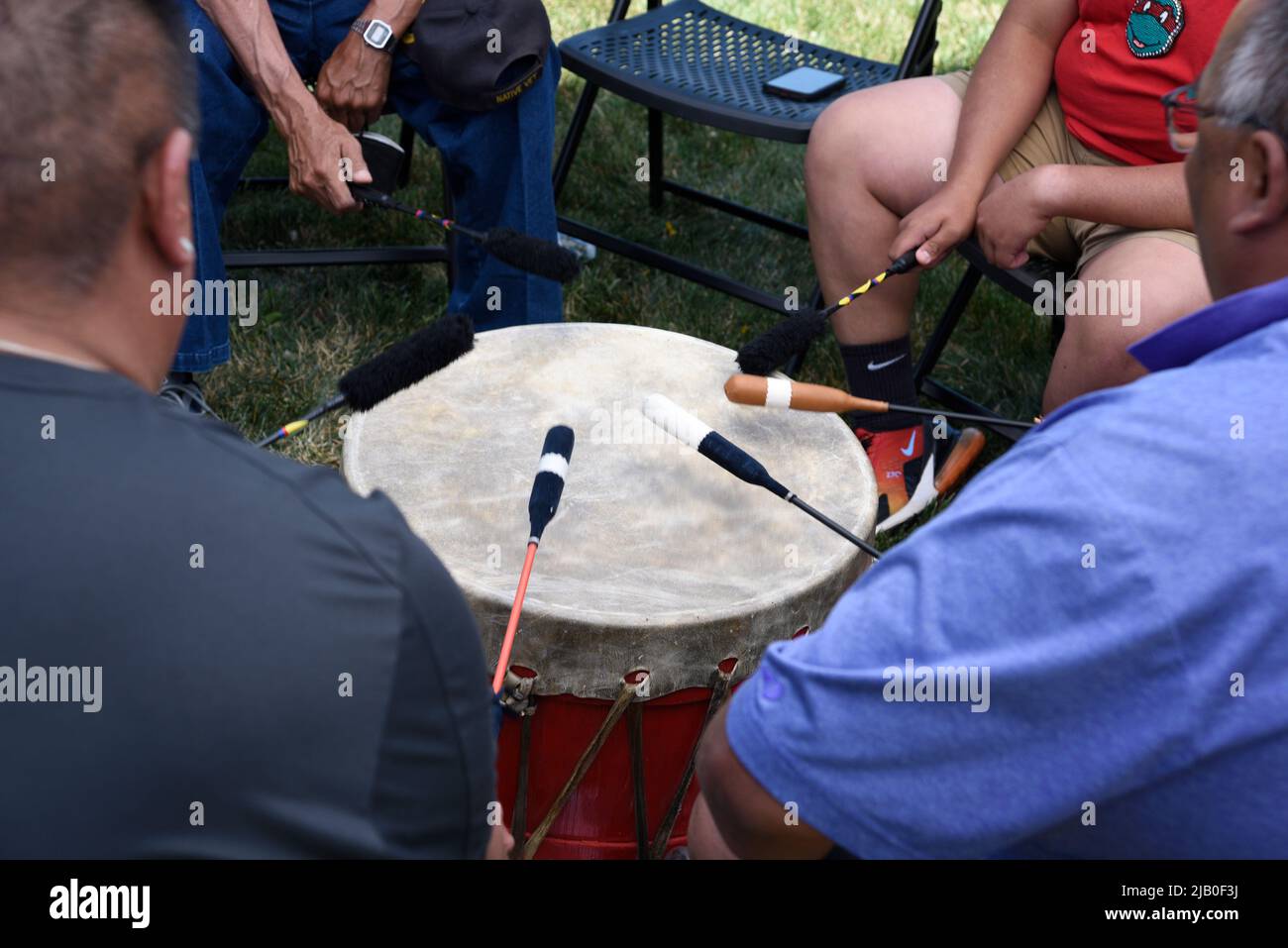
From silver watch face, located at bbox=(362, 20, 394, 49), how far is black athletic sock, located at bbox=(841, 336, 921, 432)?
1.06m

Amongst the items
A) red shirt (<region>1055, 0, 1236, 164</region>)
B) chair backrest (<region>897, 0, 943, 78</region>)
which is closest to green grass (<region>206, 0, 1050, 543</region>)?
chair backrest (<region>897, 0, 943, 78</region>)

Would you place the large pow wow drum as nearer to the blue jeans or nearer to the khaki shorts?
the khaki shorts

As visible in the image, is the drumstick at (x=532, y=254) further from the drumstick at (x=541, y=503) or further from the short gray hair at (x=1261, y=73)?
the short gray hair at (x=1261, y=73)

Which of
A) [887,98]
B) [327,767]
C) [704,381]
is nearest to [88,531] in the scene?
[327,767]

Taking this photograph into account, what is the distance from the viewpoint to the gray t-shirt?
82cm

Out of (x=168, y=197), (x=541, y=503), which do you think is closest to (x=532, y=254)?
Result: (x=541, y=503)

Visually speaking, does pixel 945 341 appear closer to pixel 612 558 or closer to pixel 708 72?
pixel 708 72

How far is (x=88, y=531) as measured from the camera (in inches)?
32.2

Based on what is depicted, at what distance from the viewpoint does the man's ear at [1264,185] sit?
1007mm

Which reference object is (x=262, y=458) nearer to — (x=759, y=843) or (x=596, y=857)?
(x=759, y=843)

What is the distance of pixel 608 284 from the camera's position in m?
3.36

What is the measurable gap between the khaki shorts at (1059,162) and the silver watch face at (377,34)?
1.09 m

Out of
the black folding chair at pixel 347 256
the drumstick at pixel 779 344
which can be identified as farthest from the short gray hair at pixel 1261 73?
the black folding chair at pixel 347 256

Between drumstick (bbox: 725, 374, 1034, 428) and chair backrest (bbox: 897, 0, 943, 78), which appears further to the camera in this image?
chair backrest (bbox: 897, 0, 943, 78)
